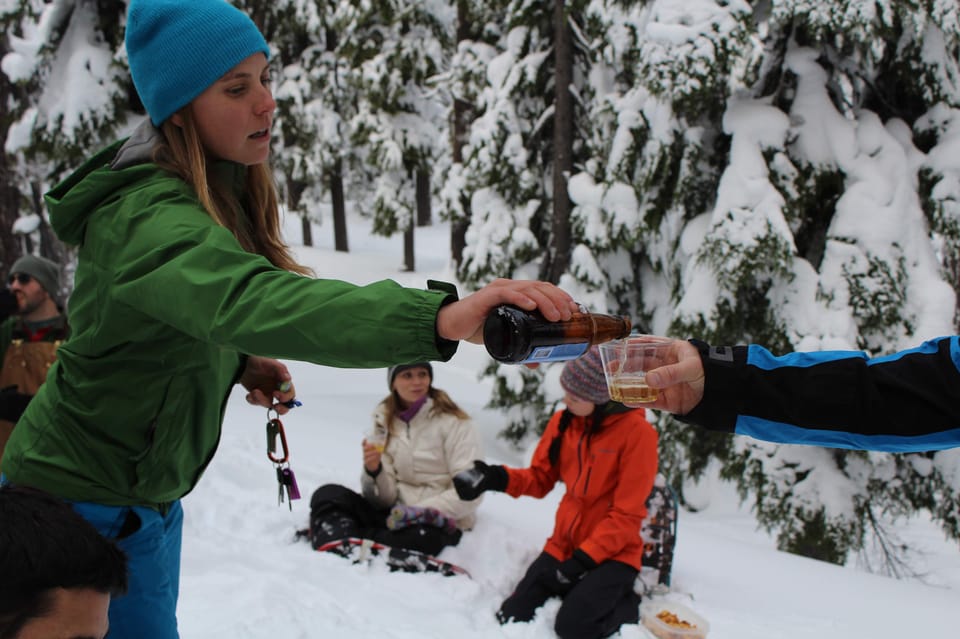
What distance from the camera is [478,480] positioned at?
4113 mm

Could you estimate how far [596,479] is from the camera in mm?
4004

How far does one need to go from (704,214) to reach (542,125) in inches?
127

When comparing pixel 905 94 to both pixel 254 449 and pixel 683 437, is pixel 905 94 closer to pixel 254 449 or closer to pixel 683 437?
pixel 683 437

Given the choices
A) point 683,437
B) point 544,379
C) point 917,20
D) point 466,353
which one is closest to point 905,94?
point 917,20

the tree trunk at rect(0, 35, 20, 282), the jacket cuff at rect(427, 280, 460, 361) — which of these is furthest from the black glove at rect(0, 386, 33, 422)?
the tree trunk at rect(0, 35, 20, 282)

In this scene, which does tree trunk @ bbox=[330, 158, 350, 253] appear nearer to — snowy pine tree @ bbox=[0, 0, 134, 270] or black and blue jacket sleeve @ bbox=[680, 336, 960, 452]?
snowy pine tree @ bbox=[0, 0, 134, 270]

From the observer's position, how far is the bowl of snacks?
3434mm

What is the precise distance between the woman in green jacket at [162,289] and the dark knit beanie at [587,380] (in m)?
2.32

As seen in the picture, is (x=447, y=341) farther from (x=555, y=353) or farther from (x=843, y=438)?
(x=843, y=438)

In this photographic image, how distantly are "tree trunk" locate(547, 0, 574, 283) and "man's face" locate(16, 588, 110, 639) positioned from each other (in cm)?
738

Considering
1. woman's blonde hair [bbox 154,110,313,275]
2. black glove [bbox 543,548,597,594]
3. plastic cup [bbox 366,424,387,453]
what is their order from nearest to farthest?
1. woman's blonde hair [bbox 154,110,313,275]
2. black glove [bbox 543,548,597,594]
3. plastic cup [bbox 366,424,387,453]

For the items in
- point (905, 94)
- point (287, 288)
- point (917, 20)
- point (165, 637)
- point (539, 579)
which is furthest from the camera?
point (905, 94)

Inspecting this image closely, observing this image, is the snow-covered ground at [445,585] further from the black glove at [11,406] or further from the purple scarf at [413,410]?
the black glove at [11,406]

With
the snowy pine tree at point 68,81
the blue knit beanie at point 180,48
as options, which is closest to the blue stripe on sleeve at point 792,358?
the blue knit beanie at point 180,48
